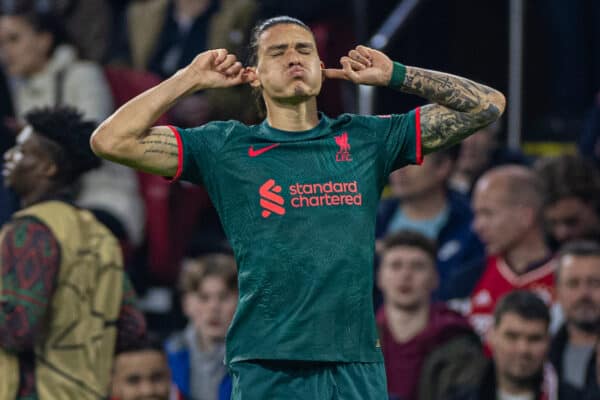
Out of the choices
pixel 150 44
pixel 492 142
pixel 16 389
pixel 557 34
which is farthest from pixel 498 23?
pixel 16 389

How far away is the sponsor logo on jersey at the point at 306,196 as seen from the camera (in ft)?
14.4

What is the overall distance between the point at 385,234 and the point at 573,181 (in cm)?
128

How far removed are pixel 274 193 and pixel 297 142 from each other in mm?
195

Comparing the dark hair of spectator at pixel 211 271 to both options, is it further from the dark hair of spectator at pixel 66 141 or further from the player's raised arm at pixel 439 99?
the player's raised arm at pixel 439 99

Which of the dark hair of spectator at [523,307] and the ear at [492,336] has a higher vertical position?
the dark hair of spectator at [523,307]

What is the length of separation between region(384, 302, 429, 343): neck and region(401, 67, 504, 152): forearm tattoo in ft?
8.75

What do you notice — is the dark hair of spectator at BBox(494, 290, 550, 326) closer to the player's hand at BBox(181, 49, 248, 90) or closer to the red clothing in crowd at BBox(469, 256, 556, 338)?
the red clothing in crowd at BBox(469, 256, 556, 338)

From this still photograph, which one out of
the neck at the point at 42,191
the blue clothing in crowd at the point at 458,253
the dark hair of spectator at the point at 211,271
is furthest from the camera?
the blue clothing in crowd at the point at 458,253

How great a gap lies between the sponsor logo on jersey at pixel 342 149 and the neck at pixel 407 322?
277cm

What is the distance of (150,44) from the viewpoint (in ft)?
31.4

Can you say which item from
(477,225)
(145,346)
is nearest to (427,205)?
(477,225)

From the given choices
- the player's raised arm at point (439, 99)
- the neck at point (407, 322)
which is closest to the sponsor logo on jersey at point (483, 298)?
the neck at point (407, 322)

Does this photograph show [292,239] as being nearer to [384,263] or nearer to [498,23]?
[384,263]

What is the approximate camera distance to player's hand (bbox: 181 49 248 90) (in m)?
4.52
